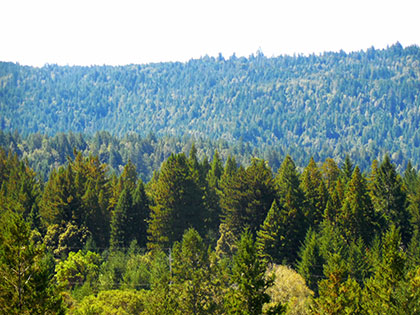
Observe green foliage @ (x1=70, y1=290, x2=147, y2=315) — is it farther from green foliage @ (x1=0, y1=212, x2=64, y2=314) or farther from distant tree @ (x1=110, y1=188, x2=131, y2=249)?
distant tree @ (x1=110, y1=188, x2=131, y2=249)

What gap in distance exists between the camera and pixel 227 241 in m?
93.4

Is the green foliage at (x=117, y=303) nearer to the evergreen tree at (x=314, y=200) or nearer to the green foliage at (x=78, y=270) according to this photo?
the green foliage at (x=78, y=270)

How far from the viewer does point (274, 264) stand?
80.7m

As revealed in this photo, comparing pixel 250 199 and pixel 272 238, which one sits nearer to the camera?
pixel 272 238

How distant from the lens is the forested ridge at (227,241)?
5388 centimetres

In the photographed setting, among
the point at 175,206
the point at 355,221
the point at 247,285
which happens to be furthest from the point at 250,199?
the point at 247,285

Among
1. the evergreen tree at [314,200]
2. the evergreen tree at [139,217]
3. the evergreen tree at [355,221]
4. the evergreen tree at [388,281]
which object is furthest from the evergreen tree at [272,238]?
the evergreen tree at [388,281]

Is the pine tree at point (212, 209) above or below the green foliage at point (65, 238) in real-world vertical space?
above

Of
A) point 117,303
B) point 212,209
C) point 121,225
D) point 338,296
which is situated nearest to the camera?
point 338,296

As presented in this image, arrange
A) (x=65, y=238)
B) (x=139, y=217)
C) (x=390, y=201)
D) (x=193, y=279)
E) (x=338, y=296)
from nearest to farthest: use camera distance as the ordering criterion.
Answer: (x=338, y=296) → (x=193, y=279) → (x=65, y=238) → (x=390, y=201) → (x=139, y=217)

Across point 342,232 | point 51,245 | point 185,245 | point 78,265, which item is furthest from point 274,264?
point 51,245

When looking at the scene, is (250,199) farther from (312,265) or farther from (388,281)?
(388,281)

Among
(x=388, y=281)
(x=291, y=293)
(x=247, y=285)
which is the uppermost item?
(x=388, y=281)

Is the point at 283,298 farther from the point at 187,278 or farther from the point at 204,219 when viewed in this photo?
the point at 204,219
